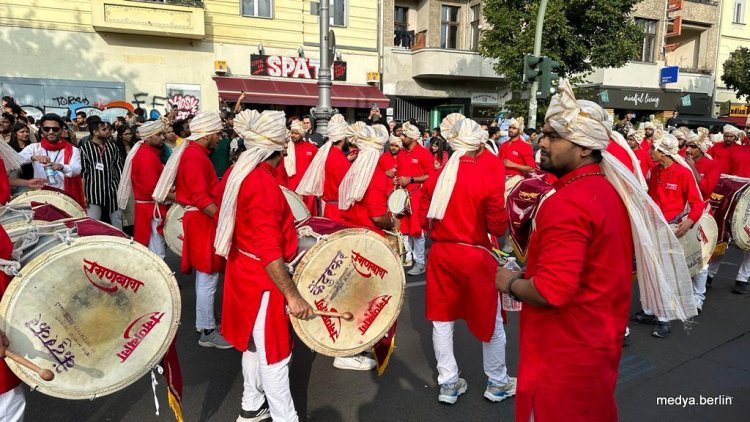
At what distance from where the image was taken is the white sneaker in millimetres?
4605

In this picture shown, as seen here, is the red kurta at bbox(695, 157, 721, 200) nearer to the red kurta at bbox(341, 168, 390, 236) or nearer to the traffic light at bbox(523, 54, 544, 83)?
the red kurta at bbox(341, 168, 390, 236)

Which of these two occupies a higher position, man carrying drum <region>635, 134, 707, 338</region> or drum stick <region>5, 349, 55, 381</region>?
man carrying drum <region>635, 134, 707, 338</region>

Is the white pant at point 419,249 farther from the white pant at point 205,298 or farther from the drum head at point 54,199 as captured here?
the drum head at point 54,199

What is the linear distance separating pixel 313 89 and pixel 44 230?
17.4m

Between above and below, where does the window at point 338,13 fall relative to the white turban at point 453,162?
above

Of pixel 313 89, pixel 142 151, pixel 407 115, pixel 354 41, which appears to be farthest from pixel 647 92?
pixel 142 151

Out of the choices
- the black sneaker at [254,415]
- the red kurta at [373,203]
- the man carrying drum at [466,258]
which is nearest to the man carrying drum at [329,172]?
the red kurta at [373,203]

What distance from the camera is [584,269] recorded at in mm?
2240

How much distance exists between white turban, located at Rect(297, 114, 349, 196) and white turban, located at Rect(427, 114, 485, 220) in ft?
7.73

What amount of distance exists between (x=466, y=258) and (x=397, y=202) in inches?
46.4

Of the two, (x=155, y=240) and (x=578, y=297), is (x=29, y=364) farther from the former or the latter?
(x=155, y=240)

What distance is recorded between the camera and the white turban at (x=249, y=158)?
10.2ft

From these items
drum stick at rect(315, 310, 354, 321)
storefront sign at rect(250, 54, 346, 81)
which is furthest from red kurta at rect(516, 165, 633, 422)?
storefront sign at rect(250, 54, 346, 81)

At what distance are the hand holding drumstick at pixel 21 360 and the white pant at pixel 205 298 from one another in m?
2.55
